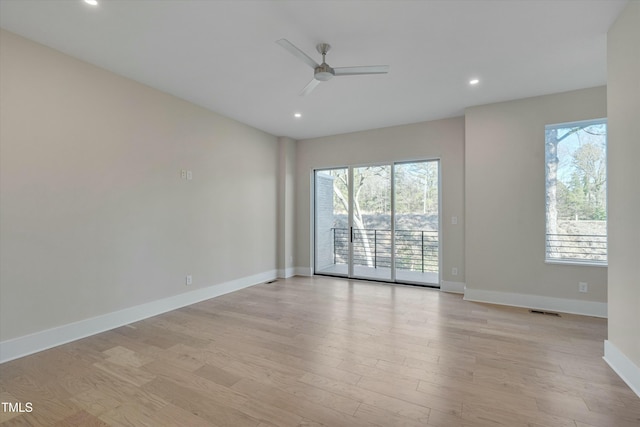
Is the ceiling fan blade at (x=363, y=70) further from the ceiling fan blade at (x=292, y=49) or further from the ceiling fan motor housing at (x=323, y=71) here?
the ceiling fan blade at (x=292, y=49)

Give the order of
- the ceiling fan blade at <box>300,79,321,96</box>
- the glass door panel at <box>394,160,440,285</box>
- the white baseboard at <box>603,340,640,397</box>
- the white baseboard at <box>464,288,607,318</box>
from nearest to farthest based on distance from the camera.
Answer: the white baseboard at <box>603,340,640,397</box> < the ceiling fan blade at <box>300,79,321,96</box> < the white baseboard at <box>464,288,607,318</box> < the glass door panel at <box>394,160,440,285</box>

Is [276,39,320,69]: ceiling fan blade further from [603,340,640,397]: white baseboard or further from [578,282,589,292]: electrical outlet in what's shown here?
[578,282,589,292]: electrical outlet

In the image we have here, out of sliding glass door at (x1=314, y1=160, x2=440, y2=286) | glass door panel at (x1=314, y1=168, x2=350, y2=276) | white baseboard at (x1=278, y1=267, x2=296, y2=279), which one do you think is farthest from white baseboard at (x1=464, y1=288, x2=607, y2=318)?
white baseboard at (x1=278, y1=267, x2=296, y2=279)

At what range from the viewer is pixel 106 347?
2699 mm

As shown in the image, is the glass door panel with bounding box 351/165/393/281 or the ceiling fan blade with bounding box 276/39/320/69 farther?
the glass door panel with bounding box 351/165/393/281

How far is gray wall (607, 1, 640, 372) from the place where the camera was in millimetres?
2074

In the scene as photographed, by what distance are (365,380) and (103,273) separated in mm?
2932

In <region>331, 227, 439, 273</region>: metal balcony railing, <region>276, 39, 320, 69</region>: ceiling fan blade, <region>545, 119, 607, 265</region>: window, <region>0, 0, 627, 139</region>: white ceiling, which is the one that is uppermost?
<region>0, 0, 627, 139</region>: white ceiling

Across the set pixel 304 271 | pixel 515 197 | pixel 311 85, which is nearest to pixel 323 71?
pixel 311 85

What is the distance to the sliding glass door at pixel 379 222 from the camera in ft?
16.5

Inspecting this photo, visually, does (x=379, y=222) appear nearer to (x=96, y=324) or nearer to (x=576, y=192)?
(x=576, y=192)

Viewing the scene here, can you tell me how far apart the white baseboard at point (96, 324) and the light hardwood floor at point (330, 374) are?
0.33 feet

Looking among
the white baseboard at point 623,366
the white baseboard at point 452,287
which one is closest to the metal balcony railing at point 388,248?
the white baseboard at point 452,287

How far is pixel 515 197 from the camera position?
3.94m
